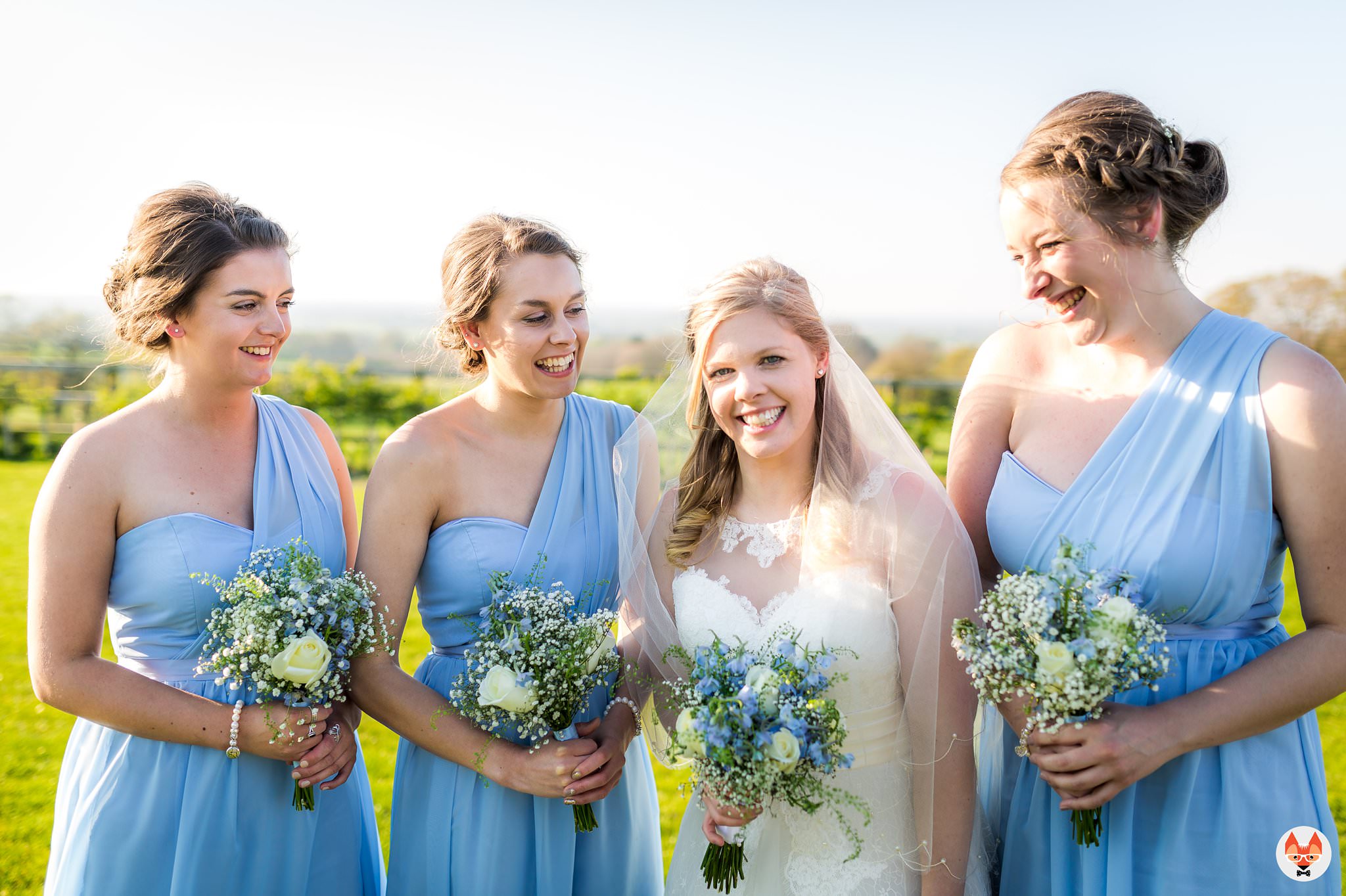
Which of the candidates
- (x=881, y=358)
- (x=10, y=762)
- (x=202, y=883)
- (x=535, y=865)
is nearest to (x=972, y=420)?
(x=535, y=865)

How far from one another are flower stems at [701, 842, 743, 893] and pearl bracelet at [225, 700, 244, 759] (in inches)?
72.9

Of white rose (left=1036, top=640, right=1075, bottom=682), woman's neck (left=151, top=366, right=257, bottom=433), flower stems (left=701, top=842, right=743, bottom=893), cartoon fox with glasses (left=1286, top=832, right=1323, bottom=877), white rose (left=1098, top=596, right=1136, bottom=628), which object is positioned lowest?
flower stems (left=701, top=842, right=743, bottom=893)

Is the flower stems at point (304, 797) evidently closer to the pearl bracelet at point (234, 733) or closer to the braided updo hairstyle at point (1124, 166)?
the pearl bracelet at point (234, 733)

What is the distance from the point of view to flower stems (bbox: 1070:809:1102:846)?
3164mm

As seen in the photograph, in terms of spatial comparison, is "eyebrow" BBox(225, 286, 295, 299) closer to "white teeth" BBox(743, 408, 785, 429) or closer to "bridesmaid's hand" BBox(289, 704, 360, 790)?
"bridesmaid's hand" BBox(289, 704, 360, 790)

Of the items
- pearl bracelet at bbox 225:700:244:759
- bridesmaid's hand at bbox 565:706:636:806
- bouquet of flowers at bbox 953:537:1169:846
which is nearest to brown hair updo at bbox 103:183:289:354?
pearl bracelet at bbox 225:700:244:759

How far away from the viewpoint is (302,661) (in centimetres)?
331

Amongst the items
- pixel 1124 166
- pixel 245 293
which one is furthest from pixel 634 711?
pixel 1124 166

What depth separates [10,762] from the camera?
799 cm

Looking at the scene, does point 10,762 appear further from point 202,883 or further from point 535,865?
point 535,865

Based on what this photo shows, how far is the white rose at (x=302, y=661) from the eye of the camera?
3.29m

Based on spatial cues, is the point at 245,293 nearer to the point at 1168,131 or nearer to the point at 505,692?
the point at 505,692

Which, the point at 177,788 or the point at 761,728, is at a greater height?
the point at 761,728

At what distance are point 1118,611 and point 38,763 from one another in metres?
9.09
